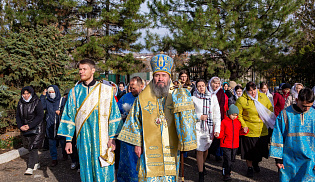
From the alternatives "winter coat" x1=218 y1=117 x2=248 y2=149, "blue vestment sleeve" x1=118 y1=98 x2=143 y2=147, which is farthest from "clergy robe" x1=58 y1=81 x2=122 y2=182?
"winter coat" x1=218 y1=117 x2=248 y2=149

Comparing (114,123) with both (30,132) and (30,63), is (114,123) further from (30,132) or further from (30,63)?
(30,63)

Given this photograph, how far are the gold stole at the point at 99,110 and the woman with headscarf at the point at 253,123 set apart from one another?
294 centimetres

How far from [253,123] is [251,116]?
148 millimetres

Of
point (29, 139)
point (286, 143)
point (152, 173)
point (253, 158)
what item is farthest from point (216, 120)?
point (29, 139)

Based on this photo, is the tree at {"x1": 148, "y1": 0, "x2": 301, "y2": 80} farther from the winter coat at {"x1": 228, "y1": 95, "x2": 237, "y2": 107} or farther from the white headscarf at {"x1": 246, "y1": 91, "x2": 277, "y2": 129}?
the white headscarf at {"x1": 246, "y1": 91, "x2": 277, "y2": 129}

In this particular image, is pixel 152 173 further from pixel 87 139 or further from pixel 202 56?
pixel 202 56

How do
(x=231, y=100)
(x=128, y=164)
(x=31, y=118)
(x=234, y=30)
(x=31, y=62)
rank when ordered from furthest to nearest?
(x=234, y=30), (x=31, y=62), (x=231, y=100), (x=31, y=118), (x=128, y=164)

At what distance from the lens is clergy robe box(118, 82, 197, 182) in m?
3.41

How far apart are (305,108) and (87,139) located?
3036 mm

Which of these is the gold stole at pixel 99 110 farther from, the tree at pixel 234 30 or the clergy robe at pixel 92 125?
the tree at pixel 234 30

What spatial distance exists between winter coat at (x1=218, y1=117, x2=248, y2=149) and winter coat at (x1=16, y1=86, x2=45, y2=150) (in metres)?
3.83

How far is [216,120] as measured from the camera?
5.52 m

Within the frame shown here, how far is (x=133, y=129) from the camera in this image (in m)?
3.55

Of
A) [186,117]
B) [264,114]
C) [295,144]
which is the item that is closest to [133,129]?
[186,117]
